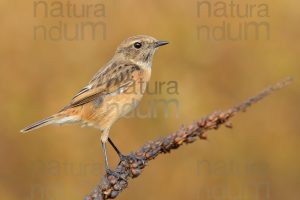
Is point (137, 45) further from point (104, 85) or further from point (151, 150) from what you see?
point (151, 150)

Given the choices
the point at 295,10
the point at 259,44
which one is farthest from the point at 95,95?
the point at 295,10

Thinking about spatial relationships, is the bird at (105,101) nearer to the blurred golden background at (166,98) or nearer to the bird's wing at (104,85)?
the bird's wing at (104,85)

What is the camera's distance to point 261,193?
7871 mm

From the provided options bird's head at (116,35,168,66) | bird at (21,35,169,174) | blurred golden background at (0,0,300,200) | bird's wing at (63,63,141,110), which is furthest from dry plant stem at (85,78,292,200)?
blurred golden background at (0,0,300,200)

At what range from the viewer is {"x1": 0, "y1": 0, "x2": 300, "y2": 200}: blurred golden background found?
7.99 metres

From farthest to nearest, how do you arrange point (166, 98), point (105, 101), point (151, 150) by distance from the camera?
point (166, 98), point (105, 101), point (151, 150)

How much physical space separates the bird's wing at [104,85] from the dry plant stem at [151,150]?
2.23 metres

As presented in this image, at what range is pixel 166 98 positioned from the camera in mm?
8461

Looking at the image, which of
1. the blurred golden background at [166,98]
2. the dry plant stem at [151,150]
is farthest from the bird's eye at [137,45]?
the dry plant stem at [151,150]

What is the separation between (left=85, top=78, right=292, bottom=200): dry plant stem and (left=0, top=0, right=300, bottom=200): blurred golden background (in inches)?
155

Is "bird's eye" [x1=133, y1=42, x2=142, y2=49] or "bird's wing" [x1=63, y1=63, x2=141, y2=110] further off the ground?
"bird's eye" [x1=133, y1=42, x2=142, y2=49]

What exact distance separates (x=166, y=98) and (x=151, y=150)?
15.7ft

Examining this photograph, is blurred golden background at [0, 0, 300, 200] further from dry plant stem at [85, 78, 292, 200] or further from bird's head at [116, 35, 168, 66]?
dry plant stem at [85, 78, 292, 200]

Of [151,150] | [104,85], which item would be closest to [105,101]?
[104,85]
